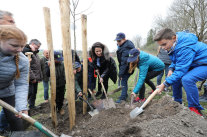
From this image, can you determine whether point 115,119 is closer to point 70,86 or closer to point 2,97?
point 70,86

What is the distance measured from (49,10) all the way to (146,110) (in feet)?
8.86

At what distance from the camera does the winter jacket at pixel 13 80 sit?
5.59 ft

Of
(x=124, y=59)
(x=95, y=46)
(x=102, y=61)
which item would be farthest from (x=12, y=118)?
(x=124, y=59)

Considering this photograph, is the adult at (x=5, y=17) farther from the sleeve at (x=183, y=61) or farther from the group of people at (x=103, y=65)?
the sleeve at (x=183, y=61)

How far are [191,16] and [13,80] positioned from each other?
1700 centimetres

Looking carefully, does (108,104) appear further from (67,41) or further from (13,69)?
(13,69)

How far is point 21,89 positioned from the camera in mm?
1920

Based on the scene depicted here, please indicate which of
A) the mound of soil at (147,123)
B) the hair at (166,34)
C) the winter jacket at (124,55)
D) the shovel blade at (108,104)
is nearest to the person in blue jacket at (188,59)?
the hair at (166,34)

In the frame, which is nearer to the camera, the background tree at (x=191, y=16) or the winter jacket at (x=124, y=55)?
the winter jacket at (x=124, y=55)

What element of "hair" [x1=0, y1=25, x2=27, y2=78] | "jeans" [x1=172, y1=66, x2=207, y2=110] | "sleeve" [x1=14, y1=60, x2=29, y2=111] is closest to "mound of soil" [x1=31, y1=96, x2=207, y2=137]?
"jeans" [x1=172, y1=66, x2=207, y2=110]

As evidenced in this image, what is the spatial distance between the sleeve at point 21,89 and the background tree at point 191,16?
16.2 meters

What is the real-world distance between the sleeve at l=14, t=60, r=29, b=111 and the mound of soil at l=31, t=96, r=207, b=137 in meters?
1.12

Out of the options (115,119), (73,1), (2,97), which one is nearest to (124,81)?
(115,119)

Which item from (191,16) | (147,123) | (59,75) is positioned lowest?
(147,123)
